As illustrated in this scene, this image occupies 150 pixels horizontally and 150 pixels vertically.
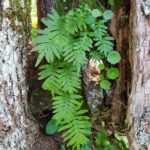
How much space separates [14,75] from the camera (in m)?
2.07

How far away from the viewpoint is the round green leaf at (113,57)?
2.11 m

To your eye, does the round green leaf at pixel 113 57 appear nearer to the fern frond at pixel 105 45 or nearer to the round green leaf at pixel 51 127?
the fern frond at pixel 105 45

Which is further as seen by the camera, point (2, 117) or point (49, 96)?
point (49, 96)

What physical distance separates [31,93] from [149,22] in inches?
41.6

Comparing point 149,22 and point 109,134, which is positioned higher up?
point 149,22

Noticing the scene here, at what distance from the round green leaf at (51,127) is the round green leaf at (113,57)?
676mm

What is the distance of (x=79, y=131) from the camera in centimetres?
217

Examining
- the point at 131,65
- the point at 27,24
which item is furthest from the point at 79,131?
the point at 27,24

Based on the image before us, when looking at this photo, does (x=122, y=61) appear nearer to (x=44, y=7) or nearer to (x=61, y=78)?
(x=61, y=78)

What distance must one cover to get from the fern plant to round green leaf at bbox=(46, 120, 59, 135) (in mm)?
277

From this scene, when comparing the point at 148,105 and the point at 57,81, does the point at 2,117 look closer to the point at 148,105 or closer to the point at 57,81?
the point at 57,81

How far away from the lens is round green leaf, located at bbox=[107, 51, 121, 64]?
211 cm

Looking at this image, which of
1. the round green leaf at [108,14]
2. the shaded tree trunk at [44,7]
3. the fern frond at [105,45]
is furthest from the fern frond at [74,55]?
the shaded tree trunk at [44,7]

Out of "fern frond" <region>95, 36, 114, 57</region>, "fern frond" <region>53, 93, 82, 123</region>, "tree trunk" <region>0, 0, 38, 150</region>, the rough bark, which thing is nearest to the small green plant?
the rough bark
